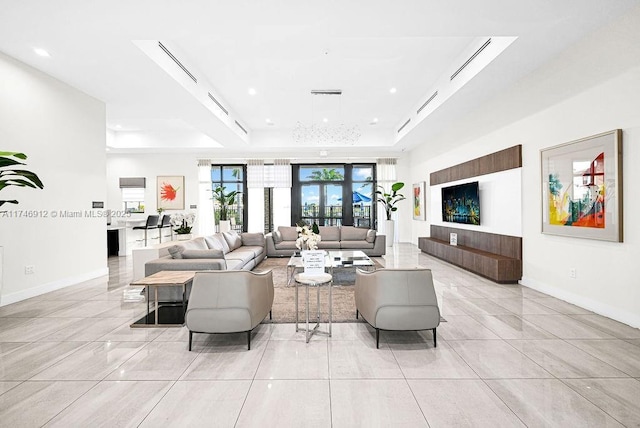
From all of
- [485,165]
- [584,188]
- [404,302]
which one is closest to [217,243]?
[404,302]

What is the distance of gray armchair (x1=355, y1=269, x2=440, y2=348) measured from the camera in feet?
9.72

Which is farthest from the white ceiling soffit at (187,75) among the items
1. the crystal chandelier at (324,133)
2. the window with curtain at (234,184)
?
the window with curtain at (234,184)

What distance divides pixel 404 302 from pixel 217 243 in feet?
13.2

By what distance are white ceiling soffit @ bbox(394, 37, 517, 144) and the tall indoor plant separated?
296 centimetres

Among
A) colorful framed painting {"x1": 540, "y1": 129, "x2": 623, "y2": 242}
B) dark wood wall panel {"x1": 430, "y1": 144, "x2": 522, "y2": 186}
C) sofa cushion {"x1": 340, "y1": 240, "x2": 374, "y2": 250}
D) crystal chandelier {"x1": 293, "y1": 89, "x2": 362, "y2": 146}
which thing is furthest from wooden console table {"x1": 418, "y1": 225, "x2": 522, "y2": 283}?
crystal chandelier {"x1": 293, "y1": 89, "x2": 362, "y2": 146}

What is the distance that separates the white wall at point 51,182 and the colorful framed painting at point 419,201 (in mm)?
7784

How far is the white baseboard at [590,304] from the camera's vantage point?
341 cm

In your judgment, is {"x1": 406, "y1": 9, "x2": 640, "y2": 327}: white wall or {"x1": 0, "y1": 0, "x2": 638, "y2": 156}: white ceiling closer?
{"x1": 0, "y1": 0, "x2": 638, "y2": 156}: white ceiling

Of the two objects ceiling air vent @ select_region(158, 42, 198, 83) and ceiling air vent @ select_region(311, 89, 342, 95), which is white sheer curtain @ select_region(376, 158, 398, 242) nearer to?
ceiling air vent @ select_region(311, 89, 342, 95)

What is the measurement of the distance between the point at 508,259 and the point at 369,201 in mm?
6039

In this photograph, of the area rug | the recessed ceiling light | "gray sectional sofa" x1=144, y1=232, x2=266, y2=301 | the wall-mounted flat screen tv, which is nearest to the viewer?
the area rug

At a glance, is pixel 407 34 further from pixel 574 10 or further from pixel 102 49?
pixel 102 49

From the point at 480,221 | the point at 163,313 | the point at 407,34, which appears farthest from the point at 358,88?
the point at 163,313

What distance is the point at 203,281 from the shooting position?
296 centimetres
